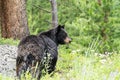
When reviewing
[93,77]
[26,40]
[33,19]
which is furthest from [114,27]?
[33,19]

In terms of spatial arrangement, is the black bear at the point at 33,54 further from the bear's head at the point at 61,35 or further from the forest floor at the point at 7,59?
the forest floor at the point at 7,59

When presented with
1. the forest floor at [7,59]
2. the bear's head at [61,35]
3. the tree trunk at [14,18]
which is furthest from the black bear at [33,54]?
the tree trunk at [14,18]

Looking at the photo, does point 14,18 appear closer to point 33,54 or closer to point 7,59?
point 7,59

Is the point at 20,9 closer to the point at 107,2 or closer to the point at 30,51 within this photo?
the point at 107,2

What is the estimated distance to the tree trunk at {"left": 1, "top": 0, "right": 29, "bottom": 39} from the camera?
47.3 ft

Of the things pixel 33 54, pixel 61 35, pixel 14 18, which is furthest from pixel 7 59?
pixel 14 18

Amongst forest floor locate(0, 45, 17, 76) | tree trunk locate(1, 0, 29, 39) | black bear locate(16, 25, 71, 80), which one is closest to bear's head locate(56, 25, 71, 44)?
black bear locate(16, 25, 71, 80)

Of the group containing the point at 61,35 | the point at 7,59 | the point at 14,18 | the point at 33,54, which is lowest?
the point at 7,59

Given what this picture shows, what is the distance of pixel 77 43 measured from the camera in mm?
15352

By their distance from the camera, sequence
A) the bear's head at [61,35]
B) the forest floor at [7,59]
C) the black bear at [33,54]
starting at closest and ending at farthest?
1. the black bear at [33,54]
2. the bear's head at [61,35]
3. the forest floor at [7,59]

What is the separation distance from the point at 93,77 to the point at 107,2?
9.22 m

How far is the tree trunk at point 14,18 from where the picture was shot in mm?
14414

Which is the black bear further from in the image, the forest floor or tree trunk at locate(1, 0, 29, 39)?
tree trunk at locate(1, 0, 29, 39)

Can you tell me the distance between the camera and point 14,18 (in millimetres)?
14523
